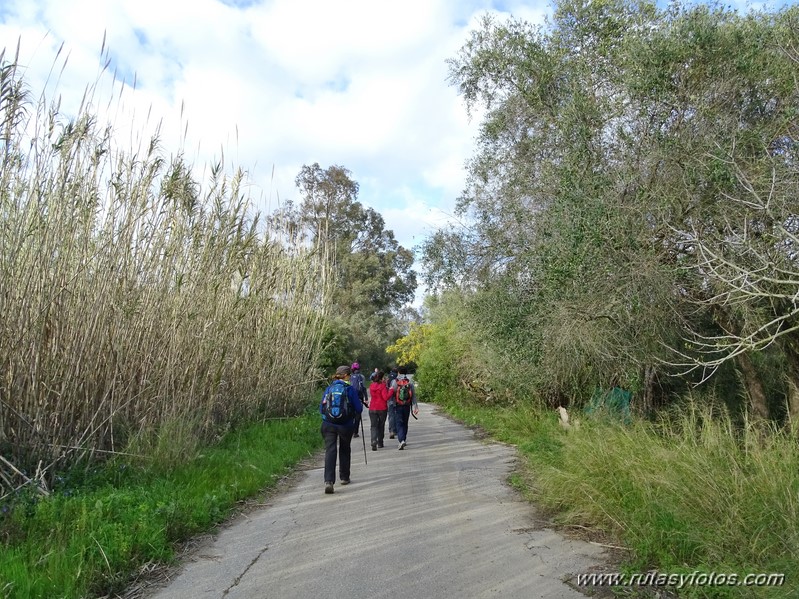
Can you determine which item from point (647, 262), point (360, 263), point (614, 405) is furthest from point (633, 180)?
point (360, 263)

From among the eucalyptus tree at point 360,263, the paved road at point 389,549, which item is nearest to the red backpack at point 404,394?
the paved road at point 389,549

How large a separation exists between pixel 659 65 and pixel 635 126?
88 cm

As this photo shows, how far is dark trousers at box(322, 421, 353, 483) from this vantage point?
7.86 m

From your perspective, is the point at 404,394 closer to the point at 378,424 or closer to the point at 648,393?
the point at 378,424

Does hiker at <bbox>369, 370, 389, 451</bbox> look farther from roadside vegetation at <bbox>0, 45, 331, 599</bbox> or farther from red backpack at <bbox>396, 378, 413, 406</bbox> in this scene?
roadside vegetation at <bbox>0, 45, 331, 599</bbox>

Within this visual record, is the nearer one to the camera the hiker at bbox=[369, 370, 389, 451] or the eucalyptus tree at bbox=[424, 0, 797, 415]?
the eucalyptus tree at bbox=[424, 0, 797, 415]

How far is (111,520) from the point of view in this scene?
5359mm

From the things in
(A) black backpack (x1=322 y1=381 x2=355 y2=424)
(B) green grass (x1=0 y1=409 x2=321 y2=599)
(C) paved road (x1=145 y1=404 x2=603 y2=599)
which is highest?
(A) black backpack (x1=322 y1=381 x2=355 y2=424)

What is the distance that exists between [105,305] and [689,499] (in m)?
6.27

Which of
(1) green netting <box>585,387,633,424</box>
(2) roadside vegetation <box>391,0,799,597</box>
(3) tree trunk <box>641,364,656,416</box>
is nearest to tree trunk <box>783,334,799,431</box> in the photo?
(2) roadside vegetation <box>391,0,799,597</box>

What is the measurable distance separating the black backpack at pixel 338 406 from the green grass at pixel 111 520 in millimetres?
1231

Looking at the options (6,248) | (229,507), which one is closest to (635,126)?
(229,507)

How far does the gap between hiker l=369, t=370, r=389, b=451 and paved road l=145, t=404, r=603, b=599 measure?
3363mm

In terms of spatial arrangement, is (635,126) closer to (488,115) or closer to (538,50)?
(538,50)
